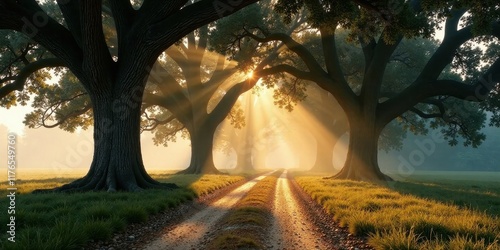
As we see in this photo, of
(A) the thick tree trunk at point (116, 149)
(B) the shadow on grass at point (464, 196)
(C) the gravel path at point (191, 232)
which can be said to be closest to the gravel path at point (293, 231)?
(C) the gravel path at point (191, 232)

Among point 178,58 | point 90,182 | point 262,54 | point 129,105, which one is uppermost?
point 178,58

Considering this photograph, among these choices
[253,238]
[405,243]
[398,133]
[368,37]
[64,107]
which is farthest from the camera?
[398,133]

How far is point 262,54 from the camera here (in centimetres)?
2547

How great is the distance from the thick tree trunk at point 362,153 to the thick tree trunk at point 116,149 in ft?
43.5

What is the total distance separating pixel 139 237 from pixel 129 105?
7497 mm

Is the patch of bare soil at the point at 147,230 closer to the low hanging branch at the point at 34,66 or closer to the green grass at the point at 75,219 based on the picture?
the green grass at the point at 75,219

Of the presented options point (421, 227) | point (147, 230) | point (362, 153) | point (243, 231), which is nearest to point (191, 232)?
point (147, 230)

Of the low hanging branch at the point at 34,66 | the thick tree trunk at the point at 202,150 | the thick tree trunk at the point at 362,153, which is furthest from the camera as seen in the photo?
the thick tree trunk at the point at 202,150

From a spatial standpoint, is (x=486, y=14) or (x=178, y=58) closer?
(x=486, y=14)

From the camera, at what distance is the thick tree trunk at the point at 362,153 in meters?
21.9

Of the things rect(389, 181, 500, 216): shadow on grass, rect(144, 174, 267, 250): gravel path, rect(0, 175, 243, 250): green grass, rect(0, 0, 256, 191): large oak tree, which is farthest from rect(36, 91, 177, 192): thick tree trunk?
rect(389, 181, 500, 216): shadow on grass


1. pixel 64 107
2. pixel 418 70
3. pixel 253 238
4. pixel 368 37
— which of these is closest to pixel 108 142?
pixel 253 238

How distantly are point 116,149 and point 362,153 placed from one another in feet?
51.2

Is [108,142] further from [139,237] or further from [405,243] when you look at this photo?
[405,243]
